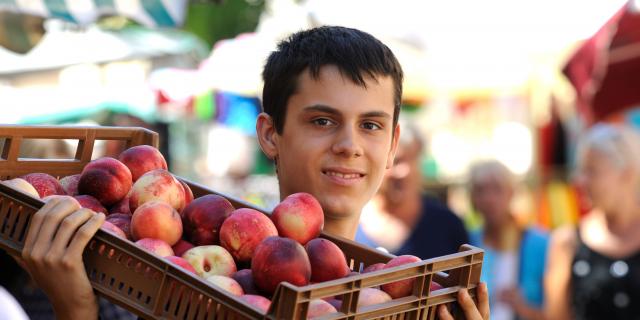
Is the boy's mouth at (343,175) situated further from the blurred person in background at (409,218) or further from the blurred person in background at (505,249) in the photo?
the blurred person in background at (505,249)

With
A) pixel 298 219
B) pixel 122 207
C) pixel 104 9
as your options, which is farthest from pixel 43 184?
pixel 104 9

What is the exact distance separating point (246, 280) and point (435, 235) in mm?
4226

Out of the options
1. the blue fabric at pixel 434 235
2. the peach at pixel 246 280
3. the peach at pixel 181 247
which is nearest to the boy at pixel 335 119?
the peach at pixel 181 247

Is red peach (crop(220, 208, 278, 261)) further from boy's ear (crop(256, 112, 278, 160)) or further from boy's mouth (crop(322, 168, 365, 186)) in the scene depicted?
boy's ear (crop(256, 112, 278, 160))

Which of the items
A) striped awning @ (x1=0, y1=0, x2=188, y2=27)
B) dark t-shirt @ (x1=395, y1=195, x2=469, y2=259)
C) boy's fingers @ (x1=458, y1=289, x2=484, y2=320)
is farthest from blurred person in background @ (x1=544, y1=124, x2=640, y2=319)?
boy's fingers @ (x1=458, y1=289, x2=484, y2=320)

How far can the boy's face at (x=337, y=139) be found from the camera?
303 cm

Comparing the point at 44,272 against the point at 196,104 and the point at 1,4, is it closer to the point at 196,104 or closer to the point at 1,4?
the point at 1,4

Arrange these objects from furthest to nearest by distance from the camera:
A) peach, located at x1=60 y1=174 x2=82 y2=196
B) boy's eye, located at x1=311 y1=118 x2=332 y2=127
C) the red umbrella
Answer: the red umbrella < boy's eye, located at x1=311 y1=118 x2=332 y2=127 < peach, located at x1=60 y1=174 x2=82 y2=196

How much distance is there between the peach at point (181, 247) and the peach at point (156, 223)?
17mm

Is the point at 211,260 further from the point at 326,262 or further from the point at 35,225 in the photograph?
the point at 35,225

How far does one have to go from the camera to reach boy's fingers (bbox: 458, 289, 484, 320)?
7.94 feet

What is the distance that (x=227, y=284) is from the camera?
229 cm

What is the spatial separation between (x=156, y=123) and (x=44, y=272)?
771 cm

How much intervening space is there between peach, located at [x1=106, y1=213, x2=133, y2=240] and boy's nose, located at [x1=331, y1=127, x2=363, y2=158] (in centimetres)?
65
